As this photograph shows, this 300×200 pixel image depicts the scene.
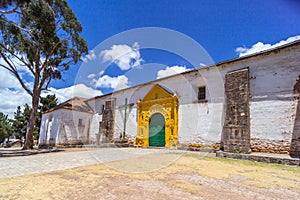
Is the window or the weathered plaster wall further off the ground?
the window

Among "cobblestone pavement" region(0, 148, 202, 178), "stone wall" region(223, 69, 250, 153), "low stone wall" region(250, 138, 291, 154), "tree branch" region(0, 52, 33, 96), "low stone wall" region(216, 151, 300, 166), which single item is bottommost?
"cobblestone pavement" region(0, 148, 202, 178)

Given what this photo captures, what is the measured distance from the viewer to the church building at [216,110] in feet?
23.4

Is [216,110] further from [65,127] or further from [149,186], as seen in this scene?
[65,127]

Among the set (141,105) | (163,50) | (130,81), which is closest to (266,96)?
(163,50)

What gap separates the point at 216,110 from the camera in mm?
9094

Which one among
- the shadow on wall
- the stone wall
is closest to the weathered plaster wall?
the stone wall

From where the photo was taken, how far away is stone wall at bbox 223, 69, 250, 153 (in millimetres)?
7418

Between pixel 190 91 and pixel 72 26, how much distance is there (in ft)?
29.3

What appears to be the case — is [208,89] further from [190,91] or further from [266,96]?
[266,96]

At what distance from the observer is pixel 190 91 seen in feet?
34.3

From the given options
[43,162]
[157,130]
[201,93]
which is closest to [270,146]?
[201,93]

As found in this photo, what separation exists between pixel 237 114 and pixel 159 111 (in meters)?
5.20

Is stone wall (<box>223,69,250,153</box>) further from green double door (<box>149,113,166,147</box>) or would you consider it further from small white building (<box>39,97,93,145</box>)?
small white building (<box>39,97,93,145</box>)

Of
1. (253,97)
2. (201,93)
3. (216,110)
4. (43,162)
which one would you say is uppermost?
(201,93)
